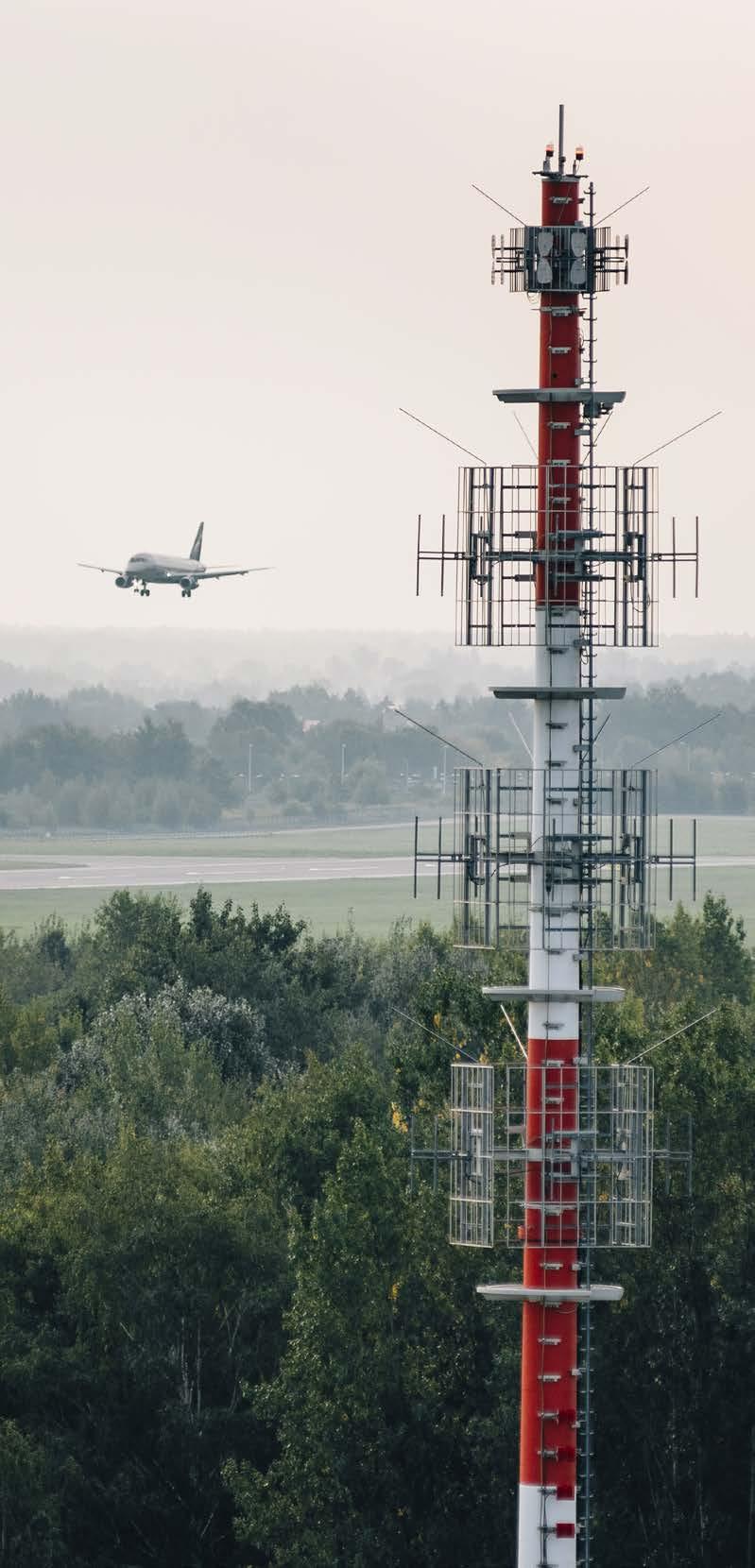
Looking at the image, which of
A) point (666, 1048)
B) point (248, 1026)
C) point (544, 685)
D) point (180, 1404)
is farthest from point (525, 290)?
point (248, 1026)

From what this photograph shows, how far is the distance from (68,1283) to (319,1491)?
390 inches

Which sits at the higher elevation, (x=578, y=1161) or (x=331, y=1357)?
(x=578, y=1161)

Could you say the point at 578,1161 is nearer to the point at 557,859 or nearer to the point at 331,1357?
the point at 557,859

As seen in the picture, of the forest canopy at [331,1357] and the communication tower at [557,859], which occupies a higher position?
the communication tower at [557,859]

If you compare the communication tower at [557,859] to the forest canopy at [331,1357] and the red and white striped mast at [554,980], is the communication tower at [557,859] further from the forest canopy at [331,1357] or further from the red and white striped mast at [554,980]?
the forest canopy at [331,1357]

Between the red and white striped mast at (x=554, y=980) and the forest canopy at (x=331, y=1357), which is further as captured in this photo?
the forest canopy at (x=331, y=1357)

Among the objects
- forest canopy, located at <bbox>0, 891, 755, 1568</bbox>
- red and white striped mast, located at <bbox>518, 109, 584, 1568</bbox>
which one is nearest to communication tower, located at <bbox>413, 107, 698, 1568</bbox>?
red and white striped mast, located at <bbox>518, 109, 584, 1568</bbox>

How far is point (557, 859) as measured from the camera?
35.3 m

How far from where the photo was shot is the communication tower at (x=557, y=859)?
34.8 meters

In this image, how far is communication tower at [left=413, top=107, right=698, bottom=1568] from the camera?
34812 mm

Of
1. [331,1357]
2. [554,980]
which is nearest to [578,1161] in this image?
[554,980]

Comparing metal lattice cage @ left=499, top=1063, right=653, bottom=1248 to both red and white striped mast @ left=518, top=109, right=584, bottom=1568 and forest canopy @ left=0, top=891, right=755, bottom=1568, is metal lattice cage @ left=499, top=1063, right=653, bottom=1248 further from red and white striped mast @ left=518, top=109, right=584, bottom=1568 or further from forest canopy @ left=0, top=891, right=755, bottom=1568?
forest canopy @ left=0, top=891, right=755, bottom=1568

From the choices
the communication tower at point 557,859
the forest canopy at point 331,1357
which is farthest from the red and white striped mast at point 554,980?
the forest canopy at point 331,1357

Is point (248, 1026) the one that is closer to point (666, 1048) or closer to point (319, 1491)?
point (666, 1048)
